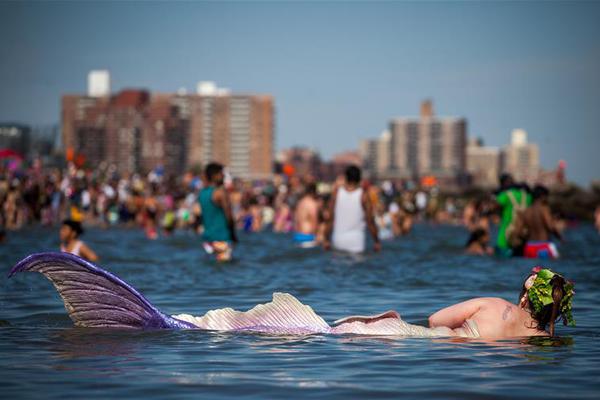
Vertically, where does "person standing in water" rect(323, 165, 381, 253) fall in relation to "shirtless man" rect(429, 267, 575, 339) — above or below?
above

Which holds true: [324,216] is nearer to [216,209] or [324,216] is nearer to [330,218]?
[330,218]

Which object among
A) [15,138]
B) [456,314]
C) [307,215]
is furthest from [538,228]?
[15,138]

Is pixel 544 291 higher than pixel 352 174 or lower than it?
lower

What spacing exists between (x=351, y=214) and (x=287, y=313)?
681cm

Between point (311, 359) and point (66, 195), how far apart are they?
38.4 metres

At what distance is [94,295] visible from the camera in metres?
7.91

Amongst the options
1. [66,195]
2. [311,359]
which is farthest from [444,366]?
[66,195]

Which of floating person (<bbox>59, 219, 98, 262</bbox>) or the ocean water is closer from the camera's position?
the ocean water

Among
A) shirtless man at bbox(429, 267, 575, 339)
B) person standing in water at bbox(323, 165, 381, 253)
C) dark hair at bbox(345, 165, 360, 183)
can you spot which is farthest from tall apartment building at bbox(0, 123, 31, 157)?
shirtless man at bbox(429, 267, 575, 339)

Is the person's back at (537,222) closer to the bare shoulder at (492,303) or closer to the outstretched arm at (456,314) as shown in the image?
the outstretched arm at (456,314)

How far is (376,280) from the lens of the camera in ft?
43.4

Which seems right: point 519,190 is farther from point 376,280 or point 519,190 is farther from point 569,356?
point 569,356

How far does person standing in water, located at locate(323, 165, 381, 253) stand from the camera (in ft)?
48.5

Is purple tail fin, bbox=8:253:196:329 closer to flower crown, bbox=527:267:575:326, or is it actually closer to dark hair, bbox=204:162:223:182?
flower crown, bbox=527:267:575:326
